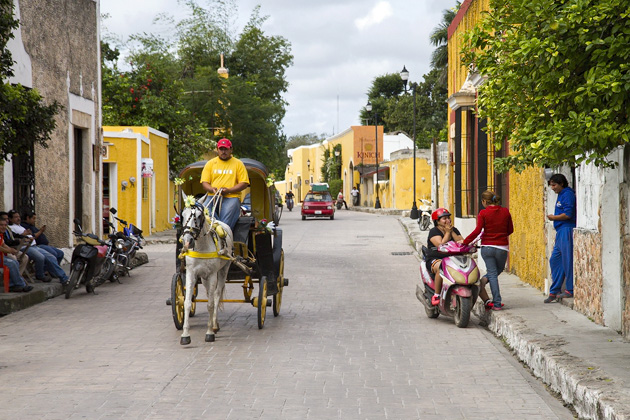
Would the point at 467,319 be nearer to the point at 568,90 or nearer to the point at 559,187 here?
the point at 559,187

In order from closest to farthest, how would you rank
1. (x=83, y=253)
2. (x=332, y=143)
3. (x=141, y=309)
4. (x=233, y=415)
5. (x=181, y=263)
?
1. (x=233, y=415)
2. (x=181, y=263)
3. (x=141, y=309)
4. (x=83, y=253)
5. (x=332, y=143)

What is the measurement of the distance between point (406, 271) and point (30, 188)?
321 inches

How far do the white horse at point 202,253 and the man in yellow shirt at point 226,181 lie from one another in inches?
13.0

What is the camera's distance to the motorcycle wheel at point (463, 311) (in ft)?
34.9

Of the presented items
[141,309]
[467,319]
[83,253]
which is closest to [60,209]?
[83,253]

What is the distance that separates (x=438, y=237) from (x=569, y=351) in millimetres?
3504

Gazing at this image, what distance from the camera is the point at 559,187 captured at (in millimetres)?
11219

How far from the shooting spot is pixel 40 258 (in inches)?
569

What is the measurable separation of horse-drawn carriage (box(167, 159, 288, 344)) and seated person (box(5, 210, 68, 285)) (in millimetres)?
3555

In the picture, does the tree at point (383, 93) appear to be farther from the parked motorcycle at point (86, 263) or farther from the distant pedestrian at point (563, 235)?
the distant pedestrian at point (563, 235)

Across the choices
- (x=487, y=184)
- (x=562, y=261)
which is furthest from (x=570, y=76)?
(x=487, y=184)

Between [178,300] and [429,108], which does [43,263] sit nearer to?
[178,300]

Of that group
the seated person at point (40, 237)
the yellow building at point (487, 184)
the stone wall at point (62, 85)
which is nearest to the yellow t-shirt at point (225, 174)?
the yellow building at point (487, 184)

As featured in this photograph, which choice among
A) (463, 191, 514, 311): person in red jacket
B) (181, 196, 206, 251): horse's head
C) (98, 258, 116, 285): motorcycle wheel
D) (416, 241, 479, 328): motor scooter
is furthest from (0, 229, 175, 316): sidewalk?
(463, 191, 514, 311): person in red jacket
